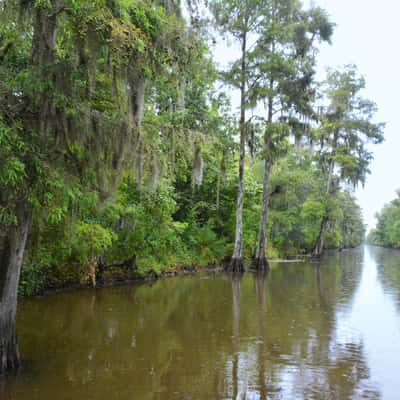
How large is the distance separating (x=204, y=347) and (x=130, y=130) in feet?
13.2

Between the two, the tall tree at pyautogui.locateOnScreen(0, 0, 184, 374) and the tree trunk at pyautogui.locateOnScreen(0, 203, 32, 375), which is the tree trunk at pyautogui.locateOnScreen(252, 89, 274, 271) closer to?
the tall tree at pyautogui.locateOnScreen(0, 0, 184, 374)

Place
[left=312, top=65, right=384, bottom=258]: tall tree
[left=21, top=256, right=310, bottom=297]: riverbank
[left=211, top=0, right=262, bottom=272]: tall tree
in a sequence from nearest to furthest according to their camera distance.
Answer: [left=21, top=256, right=310, bottom=297]: riverbank, [left=211, top=0, right=262, bottom=272]: tall tree, [left=312, top=65, right=384, bottom=258]: tall tree

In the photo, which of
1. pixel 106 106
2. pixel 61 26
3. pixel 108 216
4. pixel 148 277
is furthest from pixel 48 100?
pixel 148 277

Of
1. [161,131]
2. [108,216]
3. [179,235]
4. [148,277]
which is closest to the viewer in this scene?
[161,131]

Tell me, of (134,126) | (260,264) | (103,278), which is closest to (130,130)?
(134,126)

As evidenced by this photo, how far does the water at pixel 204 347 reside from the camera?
5.73 meters

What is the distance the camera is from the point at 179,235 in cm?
2188

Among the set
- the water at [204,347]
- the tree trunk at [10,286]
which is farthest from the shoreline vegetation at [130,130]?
the water at [204,347]

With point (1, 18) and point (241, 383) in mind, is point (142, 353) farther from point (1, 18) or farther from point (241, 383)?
point (1, 18)

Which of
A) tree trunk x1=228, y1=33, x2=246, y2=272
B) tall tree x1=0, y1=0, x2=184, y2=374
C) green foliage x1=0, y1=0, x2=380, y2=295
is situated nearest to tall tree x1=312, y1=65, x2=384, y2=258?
green foliage x1=0, y1=0, x2=380, y2=295

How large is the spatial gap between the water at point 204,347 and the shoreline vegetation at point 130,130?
110cm

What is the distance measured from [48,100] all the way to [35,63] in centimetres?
62

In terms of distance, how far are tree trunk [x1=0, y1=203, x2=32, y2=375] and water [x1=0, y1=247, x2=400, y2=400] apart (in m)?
0.31

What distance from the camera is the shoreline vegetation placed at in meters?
5.43
